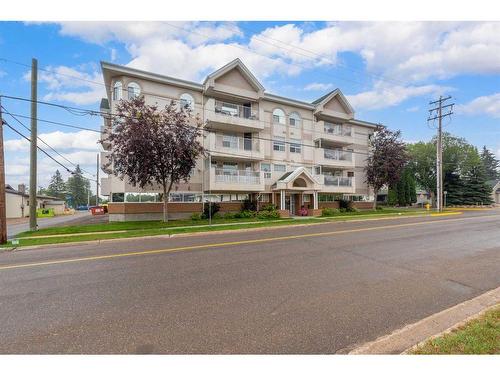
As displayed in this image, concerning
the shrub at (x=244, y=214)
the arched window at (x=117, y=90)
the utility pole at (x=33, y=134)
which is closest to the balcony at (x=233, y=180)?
the shrub at (x=244, y=214)

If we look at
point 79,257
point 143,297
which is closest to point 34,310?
point 143,297

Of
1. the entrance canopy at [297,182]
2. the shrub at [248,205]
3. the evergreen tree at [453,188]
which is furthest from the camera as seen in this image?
the evergreen tree at [453,188]

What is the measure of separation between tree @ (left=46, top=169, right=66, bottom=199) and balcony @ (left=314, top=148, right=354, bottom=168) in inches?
4135

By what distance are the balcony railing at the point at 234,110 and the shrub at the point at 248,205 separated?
26.1ft

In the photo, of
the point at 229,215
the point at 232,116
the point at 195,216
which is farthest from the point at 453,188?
the point at 195,216

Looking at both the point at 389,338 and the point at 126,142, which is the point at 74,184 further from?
the point at 389,338

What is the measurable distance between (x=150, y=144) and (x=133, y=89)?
7706 mm

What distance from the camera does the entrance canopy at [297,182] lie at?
84.3 ft

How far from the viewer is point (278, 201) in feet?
90.1

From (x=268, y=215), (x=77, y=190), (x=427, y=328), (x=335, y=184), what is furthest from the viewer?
(x=77, y=190)

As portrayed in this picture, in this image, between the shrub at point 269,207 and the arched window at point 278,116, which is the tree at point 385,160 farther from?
the shrub at point 269,207

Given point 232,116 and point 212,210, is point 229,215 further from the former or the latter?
point 232,116

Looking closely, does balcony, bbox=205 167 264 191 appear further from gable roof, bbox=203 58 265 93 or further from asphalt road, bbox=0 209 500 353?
asphalt road, bbox=0 209 500 353

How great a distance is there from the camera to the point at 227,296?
17.0 feet
